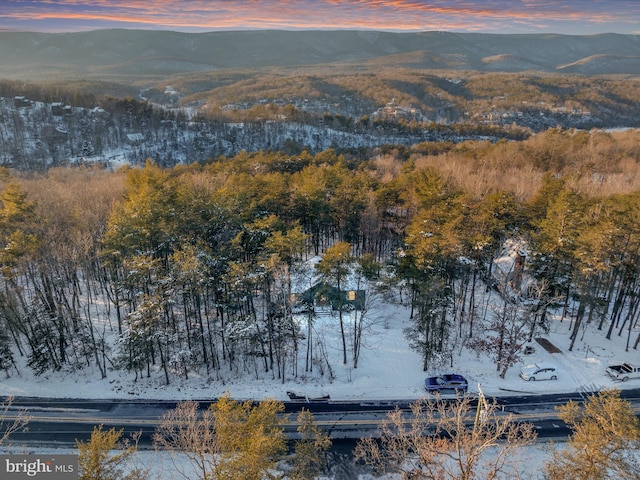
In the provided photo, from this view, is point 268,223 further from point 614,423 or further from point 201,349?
point 614,423

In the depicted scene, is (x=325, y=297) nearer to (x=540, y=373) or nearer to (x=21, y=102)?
(x=540, y=373)

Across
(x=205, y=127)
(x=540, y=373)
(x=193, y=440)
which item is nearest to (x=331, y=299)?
Answer: (x=540, y=373)

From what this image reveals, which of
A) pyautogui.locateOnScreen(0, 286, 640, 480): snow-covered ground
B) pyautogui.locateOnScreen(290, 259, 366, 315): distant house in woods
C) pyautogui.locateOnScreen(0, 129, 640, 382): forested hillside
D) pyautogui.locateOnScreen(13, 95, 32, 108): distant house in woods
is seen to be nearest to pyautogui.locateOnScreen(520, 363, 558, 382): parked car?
pyautogui.locateOnScreen(0, 286, 640, 480): snow-covered ground

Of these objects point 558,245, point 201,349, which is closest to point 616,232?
point 558,245

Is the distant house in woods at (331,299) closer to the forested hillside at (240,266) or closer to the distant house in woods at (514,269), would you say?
the forested hillside at (240,266)

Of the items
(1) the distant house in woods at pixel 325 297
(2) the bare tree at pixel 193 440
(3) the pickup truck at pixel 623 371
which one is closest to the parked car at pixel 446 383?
(1) the distant house in woods at pixel 325 297

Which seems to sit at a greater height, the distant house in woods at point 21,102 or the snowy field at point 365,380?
Result: the distant house in woods at point 21,102
